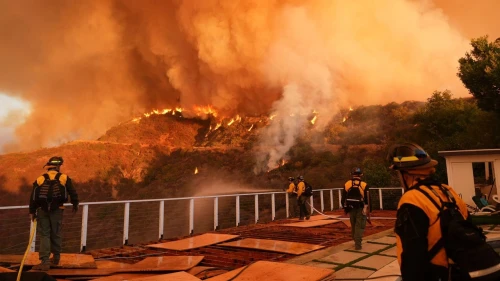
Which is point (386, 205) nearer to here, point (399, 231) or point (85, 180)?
point (399, 231)

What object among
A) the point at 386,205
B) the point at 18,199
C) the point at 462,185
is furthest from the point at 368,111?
the point at 18,199

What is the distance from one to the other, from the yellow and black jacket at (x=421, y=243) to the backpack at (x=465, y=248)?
0.03 meters

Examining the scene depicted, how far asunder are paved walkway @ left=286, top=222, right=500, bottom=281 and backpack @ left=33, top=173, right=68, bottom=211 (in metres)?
4.05

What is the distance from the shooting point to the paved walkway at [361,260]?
169 inches

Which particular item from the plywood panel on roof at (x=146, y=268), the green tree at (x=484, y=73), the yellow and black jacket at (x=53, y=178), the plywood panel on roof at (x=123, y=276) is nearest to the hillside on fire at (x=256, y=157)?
the green tree at (x=484, y=73)

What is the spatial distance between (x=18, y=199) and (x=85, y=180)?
28.7 ft

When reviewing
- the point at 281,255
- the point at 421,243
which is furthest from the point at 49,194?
the point at 421,243

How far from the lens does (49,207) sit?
4.95 meters

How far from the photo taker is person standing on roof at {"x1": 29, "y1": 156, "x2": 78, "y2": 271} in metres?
4.89

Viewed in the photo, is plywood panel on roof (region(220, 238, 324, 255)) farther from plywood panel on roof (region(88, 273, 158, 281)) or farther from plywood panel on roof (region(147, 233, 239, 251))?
plywood panel on roof (region(88, 273, 158, 281))

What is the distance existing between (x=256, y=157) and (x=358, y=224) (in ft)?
139

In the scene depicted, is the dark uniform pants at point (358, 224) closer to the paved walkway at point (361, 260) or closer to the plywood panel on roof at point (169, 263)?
the paved walkway at point (361, 260)

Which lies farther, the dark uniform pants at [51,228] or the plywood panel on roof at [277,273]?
the dark uniform pants at [51,228]

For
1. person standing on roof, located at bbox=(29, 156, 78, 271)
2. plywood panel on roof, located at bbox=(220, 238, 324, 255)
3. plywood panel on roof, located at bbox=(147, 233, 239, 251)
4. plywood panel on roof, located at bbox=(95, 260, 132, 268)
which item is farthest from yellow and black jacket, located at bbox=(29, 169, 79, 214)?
plywood panel on roof, located at bbox=(220, 238, 324, 255)
